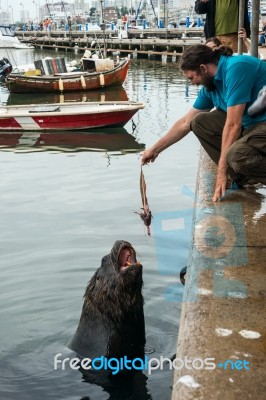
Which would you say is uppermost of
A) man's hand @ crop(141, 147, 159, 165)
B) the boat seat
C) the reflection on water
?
man's hand @ crop(141, 147, 159, 165)

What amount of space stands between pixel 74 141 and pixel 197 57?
37.9ft

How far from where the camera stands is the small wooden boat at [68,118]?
55.4ft

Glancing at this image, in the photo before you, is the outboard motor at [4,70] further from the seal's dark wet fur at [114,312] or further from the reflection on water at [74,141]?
the seal's dark wet fur at [114,312]

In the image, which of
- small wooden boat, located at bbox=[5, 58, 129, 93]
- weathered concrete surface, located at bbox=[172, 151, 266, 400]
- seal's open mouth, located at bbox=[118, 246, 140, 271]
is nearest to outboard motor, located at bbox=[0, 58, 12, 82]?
small wooden boat, located at bbox=[5, 58, 129, 93]

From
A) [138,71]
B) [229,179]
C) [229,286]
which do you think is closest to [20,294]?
[229,179]

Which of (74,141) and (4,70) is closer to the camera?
(74,141)

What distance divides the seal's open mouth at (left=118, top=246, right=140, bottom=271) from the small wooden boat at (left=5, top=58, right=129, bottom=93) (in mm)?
24589

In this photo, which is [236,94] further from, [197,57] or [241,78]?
[197,57]

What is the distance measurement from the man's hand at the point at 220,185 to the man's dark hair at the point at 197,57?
933mm

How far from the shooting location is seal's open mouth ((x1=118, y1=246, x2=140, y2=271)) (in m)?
4.30

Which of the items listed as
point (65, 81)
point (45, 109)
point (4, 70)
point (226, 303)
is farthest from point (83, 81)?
point (226, 303)

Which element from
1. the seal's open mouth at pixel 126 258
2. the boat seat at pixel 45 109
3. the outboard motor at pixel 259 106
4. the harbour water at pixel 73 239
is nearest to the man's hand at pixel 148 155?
the outboard motor at pixel 259 106

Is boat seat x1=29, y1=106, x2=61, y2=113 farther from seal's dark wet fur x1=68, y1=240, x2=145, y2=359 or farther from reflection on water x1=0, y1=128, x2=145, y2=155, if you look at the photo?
seal's dark wet fur x1=68, y1=240, x2=145, y2=359

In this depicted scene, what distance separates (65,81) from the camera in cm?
2809
